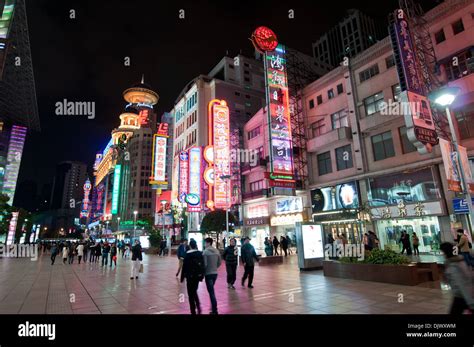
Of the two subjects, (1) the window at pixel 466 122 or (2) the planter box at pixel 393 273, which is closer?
(2) the planter box at pixel 393 273

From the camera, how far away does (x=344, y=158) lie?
2795cm

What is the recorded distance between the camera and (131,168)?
106 m

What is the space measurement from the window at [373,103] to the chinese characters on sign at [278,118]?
716 cm

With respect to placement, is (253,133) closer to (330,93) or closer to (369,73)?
(330,93)

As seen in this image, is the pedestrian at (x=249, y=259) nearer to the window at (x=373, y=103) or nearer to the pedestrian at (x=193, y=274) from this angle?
the pedestrian at (x=193, y=274)

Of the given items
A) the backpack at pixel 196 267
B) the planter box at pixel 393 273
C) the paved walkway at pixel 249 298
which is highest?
the backpack at pixel 196 267

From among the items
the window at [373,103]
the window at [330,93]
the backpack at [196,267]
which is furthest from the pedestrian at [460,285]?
the window at [330,93]

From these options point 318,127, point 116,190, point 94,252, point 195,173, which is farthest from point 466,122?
point 116,190

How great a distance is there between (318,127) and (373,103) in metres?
6.41

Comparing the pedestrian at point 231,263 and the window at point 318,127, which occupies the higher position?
the window at point 318,127

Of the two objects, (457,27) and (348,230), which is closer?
(457,27)

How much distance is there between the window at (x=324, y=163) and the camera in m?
29.7
